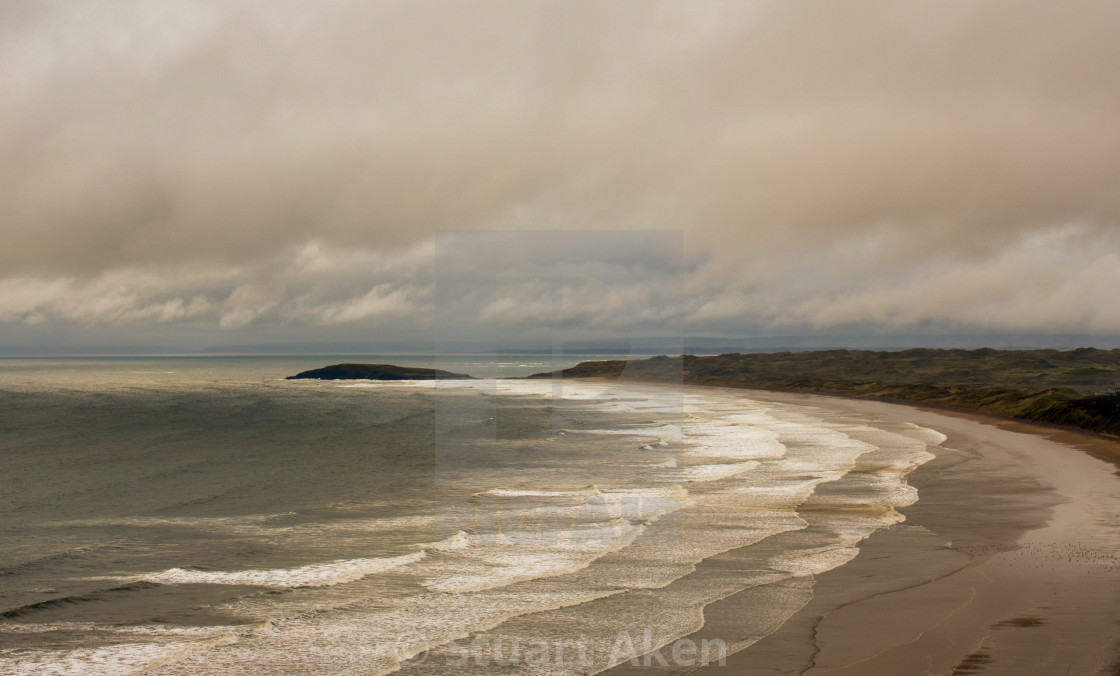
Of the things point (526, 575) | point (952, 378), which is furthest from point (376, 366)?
point (526, 575)

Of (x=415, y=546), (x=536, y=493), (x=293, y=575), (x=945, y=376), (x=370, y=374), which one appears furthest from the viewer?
(x=370, y=374)

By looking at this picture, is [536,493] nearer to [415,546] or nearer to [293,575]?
[415,546]

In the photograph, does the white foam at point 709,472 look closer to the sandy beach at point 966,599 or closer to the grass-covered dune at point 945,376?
the sandy beach at point 966,599

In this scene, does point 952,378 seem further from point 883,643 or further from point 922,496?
point 883,643

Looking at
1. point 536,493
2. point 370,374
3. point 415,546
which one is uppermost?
point 415,546

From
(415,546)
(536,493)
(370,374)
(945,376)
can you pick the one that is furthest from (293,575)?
(370,374)

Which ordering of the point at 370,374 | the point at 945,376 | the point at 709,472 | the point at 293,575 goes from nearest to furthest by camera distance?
the point at 293,575 < the point at 709,472 < the point at 945,376 < the point at 370,374
